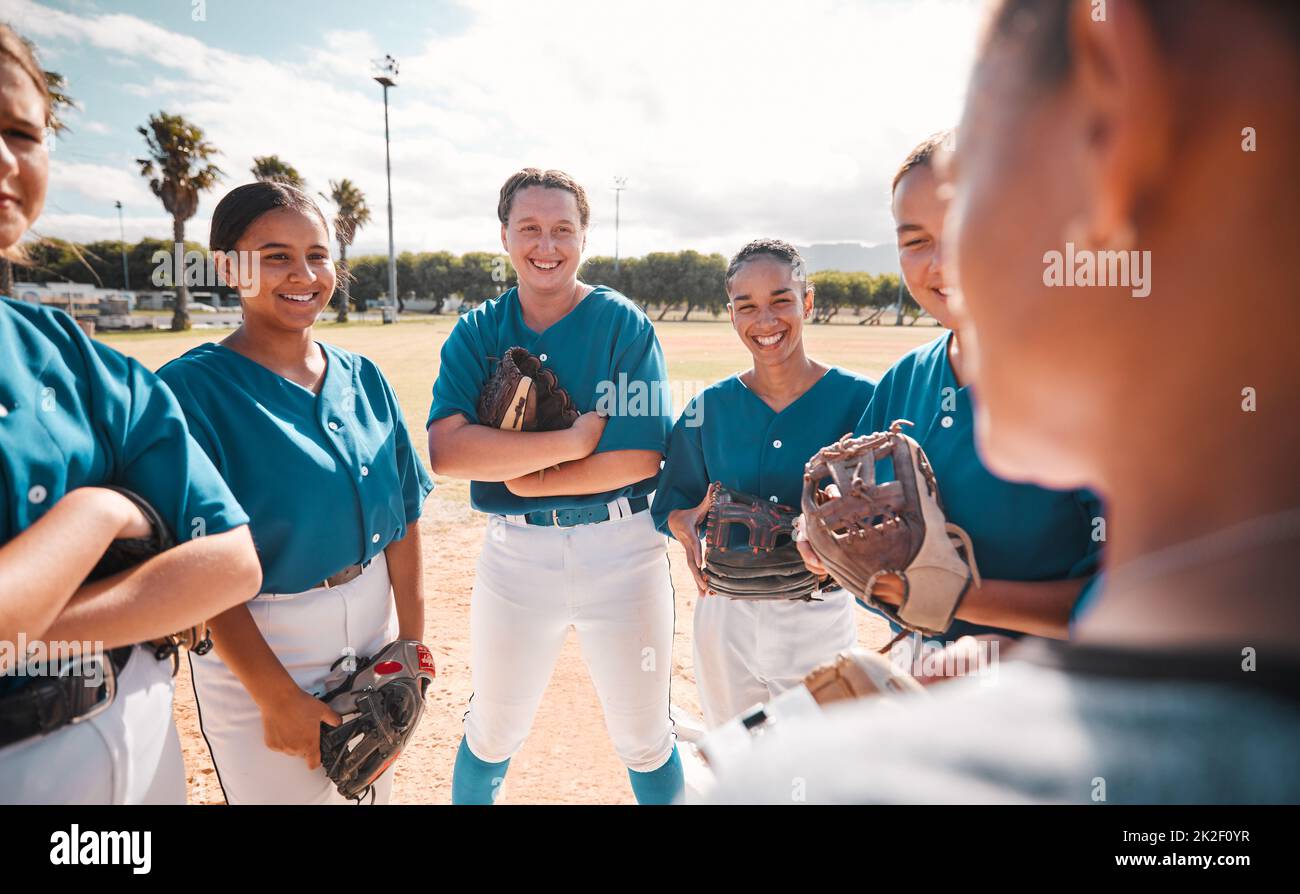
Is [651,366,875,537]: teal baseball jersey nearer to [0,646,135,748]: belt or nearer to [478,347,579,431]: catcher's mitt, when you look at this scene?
[478,347,579,431]: catcher's mitt

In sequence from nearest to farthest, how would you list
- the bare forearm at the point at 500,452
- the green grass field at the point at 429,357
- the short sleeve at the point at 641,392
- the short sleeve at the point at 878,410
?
the short sleeve at the point at 878,410, the bare forearm at the point at 500,452, the short sleeve at the point at 641,392, the green grass field at the point at 429,357

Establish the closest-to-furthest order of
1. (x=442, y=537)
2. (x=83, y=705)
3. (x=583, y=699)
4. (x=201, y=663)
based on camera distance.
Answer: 1. (x=83, y=705)
2. (x=201, y=663)
3. (x=583, y=699)
4. (x=442, y=537)

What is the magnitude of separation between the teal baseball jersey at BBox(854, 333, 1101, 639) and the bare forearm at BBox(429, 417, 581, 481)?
4.62ft

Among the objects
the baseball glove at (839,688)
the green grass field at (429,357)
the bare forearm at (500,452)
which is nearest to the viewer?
the baseball glove at (839,688)

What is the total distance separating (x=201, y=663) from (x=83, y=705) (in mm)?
746

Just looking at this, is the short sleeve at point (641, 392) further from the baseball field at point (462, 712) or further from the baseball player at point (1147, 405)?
the baseball player at point (1147, 405)

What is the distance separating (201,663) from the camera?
221 cm

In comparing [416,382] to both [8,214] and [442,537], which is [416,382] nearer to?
[442,537]

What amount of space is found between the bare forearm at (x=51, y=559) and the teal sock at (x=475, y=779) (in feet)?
6.34

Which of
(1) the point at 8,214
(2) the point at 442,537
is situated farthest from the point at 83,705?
(2) the point at 442,537

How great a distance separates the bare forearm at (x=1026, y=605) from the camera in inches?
70.8

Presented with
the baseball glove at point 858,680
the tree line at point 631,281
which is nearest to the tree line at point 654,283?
the tree line at point 631,281

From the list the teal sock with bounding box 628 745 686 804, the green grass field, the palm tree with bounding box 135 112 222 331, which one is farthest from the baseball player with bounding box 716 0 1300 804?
the palm tree with bounding box 135 112 222 331

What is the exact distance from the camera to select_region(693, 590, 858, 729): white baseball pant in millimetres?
2877
